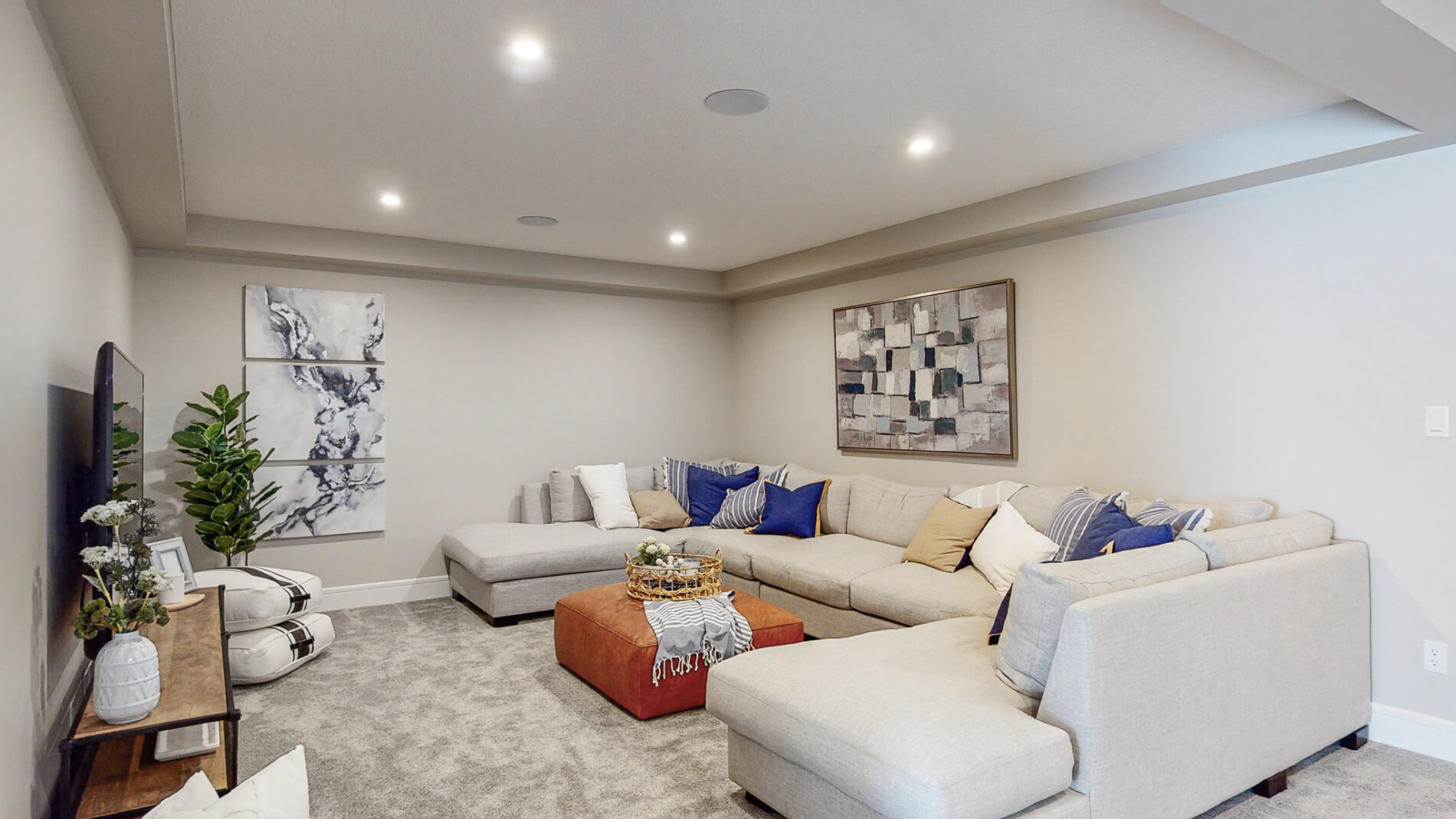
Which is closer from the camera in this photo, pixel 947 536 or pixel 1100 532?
pixel 1100 532

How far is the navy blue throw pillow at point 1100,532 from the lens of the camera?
10.0 feet

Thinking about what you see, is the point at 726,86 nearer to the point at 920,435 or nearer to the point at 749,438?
the point at 920,435

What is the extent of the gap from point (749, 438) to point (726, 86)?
14.1ft

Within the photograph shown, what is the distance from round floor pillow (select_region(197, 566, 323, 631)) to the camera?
155 inches

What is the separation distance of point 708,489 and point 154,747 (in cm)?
388

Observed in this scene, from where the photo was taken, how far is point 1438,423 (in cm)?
304

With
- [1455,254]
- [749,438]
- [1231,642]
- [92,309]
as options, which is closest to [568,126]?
[92,309]

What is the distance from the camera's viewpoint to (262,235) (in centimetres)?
488

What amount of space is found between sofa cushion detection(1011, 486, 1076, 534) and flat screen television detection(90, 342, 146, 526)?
148 inches

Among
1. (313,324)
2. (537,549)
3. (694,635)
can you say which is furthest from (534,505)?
(694,635)

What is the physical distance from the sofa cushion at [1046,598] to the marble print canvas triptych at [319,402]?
442 cm

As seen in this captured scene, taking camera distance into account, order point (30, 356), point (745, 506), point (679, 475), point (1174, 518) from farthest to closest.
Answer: point (679, 475)
point (745, 506)
point (1174, 518)
point (30, 356)

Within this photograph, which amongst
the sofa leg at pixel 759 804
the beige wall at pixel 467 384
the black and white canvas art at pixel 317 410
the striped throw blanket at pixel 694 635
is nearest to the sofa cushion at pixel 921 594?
the striped throw blanket at pixel 694 635

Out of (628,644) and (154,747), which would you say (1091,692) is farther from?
(154,747)
